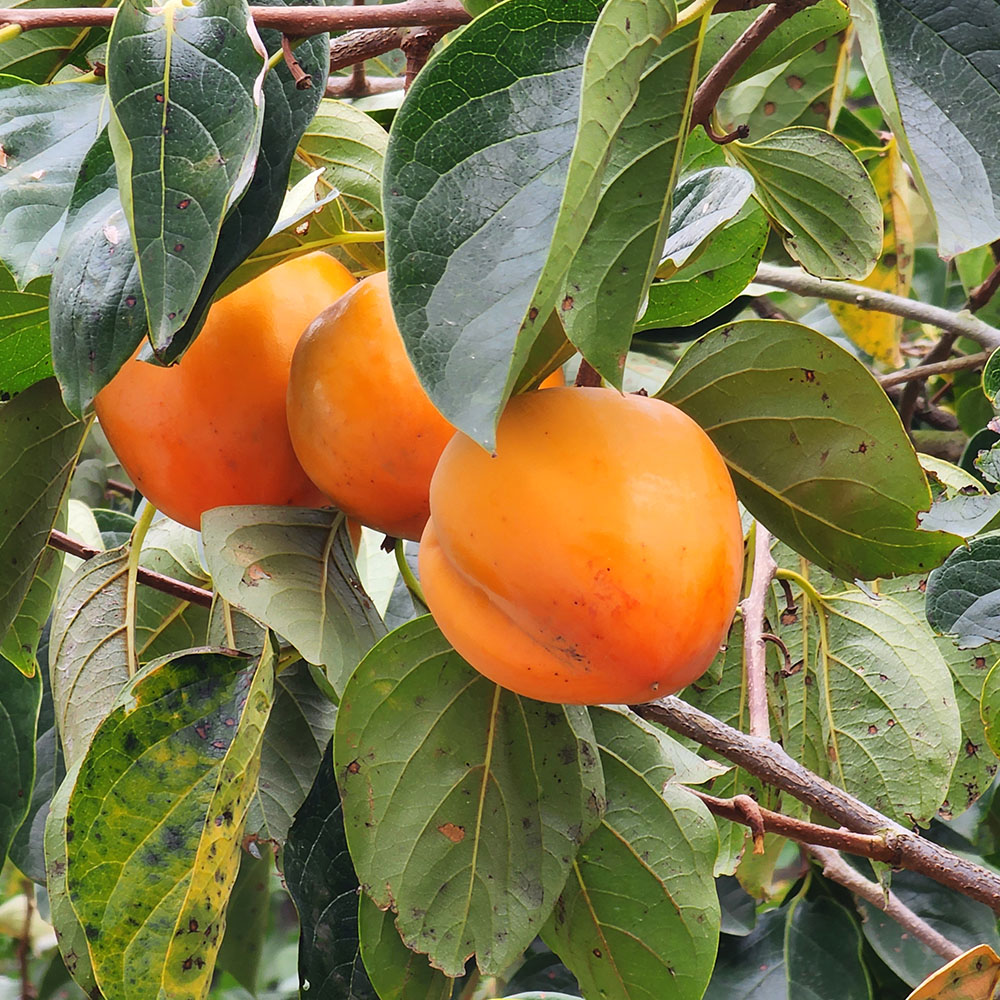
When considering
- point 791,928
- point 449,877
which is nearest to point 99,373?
point 449,877

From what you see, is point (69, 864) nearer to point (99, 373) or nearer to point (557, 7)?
point (99, 373)

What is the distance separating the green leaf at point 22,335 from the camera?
0.77 meters

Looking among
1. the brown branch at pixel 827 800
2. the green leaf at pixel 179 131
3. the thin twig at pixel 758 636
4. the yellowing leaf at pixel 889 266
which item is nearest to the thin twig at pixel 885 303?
the yellowing leaf at pixel 889 266

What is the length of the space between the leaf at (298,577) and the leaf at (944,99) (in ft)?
1.30

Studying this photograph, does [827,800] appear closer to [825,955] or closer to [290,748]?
[290,748]

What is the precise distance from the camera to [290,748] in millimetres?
883

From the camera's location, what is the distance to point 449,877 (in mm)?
744

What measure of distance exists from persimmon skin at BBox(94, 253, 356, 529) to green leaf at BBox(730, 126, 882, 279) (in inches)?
15.2

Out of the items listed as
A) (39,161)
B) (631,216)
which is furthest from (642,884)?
(39,161)

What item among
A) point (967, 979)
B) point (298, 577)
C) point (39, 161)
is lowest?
point (967, 979)

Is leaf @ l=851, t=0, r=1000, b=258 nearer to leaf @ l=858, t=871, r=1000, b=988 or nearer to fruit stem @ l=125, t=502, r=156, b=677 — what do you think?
fruit stem @ l=125, t=502, r=156, b=677

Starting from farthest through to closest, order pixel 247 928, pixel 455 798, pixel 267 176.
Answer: pixel 247 928 < pixel 455 798 < pixel 267 176

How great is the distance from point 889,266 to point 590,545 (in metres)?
1.24

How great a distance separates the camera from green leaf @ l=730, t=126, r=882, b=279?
0.90m
